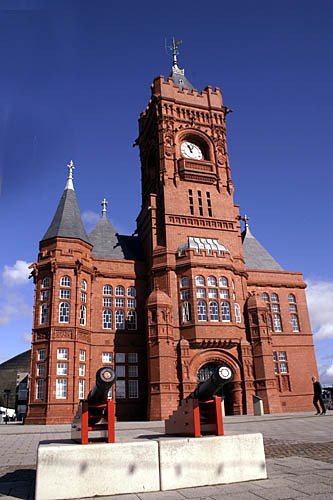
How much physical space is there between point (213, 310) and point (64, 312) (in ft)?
36.5

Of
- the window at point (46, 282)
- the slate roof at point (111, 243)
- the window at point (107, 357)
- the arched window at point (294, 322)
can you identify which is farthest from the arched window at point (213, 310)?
the window at point (46, 282)

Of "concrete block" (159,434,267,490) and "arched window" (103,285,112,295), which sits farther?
"arched window" (103,285,112,295)

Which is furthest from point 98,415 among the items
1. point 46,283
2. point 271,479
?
point 46,283

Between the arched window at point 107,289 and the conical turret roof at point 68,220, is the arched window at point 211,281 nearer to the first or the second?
the arched window at point 107,289

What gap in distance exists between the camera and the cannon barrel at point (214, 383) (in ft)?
24.6

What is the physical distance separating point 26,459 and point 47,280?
67.5 feet

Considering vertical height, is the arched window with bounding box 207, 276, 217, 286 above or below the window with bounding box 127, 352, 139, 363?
above

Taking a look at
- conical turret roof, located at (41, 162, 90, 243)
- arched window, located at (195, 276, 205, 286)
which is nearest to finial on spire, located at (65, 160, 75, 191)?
conical turret roof, located at (41, 162, 90, 243)

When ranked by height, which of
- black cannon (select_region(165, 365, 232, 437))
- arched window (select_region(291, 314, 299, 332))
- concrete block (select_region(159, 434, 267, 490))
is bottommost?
concrete block (select_region(159, 434, 267, 490))

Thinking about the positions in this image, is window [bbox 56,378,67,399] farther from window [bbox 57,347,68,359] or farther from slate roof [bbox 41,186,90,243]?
slate roof [bbox 41,186,90,243]

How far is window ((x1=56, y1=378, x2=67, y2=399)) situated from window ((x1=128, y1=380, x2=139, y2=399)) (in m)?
5.50

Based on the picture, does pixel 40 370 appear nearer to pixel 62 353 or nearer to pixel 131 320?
pixel 62 353

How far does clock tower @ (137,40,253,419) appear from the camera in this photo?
29031 mm

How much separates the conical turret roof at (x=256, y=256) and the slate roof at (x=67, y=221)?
16353 mm
